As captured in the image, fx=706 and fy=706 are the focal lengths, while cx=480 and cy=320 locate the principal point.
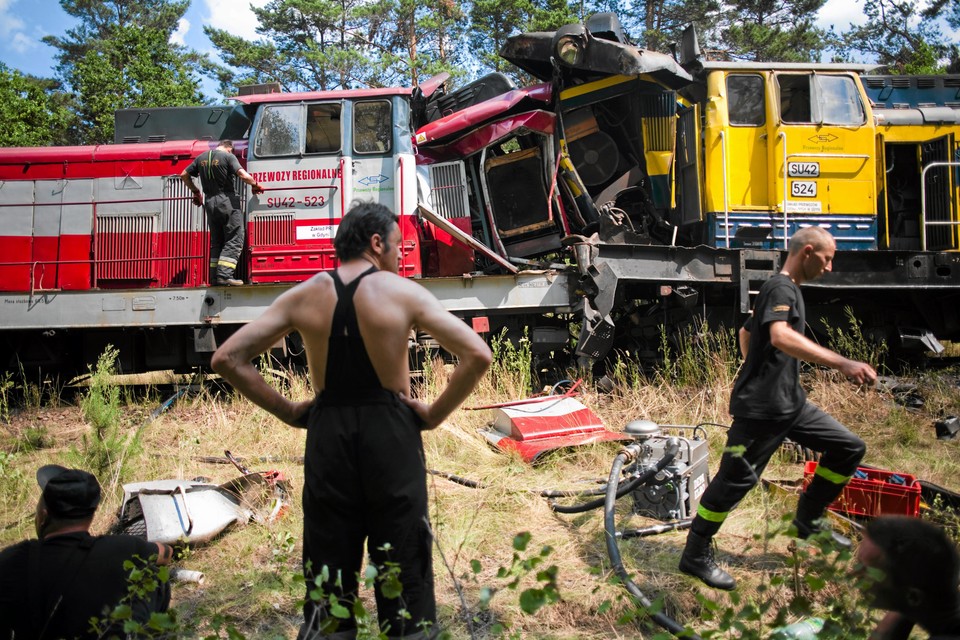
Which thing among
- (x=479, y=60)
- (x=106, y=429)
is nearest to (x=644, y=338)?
(x=106, y=429)

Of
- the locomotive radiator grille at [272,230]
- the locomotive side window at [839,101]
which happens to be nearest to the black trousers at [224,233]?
the locomotive radiator grille at [272,230]

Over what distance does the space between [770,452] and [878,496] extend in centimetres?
101

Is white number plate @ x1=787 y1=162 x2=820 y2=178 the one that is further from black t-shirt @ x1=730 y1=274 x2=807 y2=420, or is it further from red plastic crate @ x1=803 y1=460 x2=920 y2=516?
black t-shirt @ x1=730 y1=274 x2=807 y2=420

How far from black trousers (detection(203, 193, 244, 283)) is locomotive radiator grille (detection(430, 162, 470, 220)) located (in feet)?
7.18

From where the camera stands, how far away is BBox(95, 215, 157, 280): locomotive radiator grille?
8.37 metres

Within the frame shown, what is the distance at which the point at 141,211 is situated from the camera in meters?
8.41

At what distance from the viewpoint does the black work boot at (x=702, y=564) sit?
3436 mm

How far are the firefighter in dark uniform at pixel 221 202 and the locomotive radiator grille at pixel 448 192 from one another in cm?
195

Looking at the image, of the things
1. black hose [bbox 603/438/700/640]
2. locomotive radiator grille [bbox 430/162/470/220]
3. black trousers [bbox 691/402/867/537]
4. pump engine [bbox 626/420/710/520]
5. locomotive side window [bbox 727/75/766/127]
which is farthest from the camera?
locomotive radiator grille [bbox 430/162/470/220]

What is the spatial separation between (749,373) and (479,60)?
23.8m

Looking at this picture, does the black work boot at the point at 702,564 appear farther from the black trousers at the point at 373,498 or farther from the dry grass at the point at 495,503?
the black trousers at the point at 373,498

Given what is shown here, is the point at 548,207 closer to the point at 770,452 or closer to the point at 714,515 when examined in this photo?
the point at 770,452

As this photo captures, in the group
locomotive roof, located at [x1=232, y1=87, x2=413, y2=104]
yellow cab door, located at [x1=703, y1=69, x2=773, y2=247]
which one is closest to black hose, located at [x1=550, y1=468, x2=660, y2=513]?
yellow cab door, located at [x1=703, y1=69, x2=773, y2=247]

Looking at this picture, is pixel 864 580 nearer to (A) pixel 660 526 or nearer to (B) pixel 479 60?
(A) pixel 660 526
